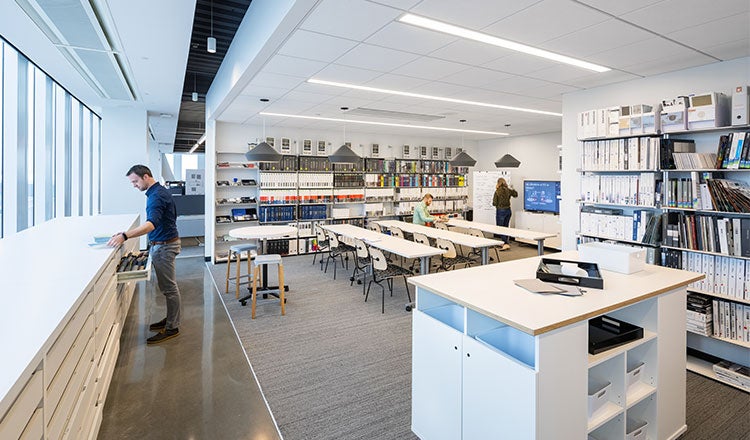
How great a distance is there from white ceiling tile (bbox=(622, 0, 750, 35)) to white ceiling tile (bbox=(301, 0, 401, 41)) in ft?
5.66

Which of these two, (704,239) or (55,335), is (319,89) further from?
(704,239)

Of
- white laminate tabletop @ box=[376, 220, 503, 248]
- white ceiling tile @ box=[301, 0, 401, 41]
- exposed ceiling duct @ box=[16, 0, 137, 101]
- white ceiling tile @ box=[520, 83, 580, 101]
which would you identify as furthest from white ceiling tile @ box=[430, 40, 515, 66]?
exposed ceiling duct @ box=[16, 0, 137, 101]

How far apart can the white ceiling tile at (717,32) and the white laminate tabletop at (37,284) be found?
4.27m

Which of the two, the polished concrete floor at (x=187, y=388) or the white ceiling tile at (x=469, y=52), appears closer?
the polished concrete floor at (x=187, y=388)

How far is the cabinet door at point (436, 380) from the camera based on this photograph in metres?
1.99

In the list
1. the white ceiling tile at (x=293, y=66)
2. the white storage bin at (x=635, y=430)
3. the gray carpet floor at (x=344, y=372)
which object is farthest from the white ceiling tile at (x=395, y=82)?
the white storage bin at (x=635, y=430)

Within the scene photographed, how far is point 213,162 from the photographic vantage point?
7.35 metres

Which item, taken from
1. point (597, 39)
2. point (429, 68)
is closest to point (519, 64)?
point (597, 39)

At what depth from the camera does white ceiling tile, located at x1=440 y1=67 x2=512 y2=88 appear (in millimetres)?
4035

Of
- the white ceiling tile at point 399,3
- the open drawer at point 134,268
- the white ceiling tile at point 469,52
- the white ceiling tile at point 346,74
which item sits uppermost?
the white ceiling tile at point 346,74

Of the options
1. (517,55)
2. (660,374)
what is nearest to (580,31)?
(517,55)

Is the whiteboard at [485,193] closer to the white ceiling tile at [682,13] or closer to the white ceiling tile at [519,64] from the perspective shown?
the white ceiling tile at [519,64]

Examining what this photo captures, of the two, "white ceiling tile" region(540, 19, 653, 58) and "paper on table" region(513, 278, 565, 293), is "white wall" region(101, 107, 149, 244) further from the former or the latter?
"paper on table" region(513, 278, 565, 293)

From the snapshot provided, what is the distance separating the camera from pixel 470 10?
260cm
